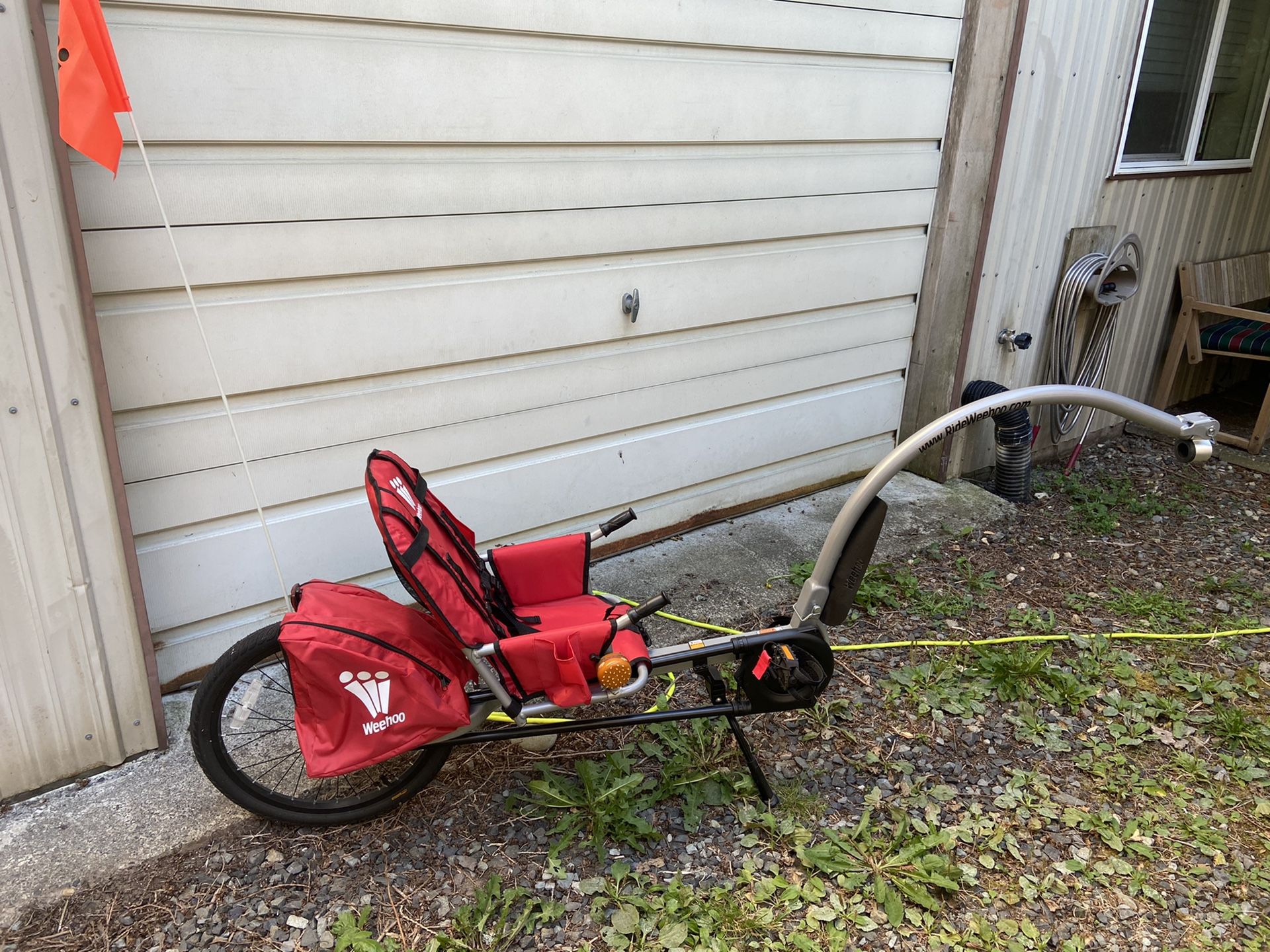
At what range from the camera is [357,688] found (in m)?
2.04

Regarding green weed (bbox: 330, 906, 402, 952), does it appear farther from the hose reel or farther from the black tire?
the hose reel

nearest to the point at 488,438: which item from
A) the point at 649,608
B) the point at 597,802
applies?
the point at 649,608

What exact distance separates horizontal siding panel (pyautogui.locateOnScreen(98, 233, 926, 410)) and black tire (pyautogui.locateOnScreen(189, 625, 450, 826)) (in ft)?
2.74

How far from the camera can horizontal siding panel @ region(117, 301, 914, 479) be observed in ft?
8.43

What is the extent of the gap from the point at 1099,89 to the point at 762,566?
3030 mm

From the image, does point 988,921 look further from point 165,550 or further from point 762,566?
point 165,550

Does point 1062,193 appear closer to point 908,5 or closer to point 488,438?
point 908,5

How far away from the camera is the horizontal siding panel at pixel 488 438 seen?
2.63 meters

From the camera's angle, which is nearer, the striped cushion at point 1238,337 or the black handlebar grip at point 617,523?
the black handlebar grip at point 617,523

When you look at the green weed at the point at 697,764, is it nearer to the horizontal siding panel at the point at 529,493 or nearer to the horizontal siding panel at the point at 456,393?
the horizontal siding panel at the point at 529,493

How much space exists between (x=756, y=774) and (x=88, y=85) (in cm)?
237

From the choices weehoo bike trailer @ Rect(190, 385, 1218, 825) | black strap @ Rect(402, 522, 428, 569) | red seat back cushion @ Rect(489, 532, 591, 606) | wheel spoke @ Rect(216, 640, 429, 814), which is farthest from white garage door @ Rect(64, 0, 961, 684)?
black strap @ Rect(402, 522, 428, 569)

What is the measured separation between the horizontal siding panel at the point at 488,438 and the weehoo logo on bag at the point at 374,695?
3.20 ft

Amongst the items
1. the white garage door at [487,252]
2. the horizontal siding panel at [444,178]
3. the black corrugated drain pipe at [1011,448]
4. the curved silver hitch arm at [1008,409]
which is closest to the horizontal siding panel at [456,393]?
the white garage door at [487,252]
